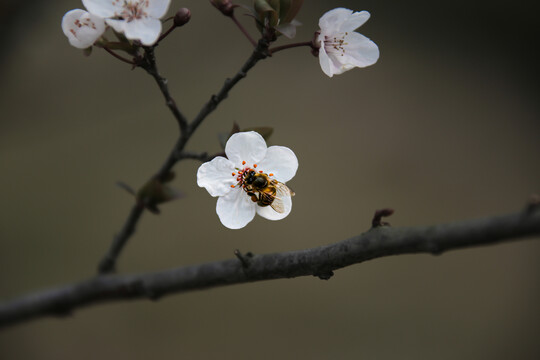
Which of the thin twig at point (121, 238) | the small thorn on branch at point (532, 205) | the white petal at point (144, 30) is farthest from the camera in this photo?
the thin twig at point (121, 238)

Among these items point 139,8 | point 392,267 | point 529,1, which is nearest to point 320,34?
point 139,8

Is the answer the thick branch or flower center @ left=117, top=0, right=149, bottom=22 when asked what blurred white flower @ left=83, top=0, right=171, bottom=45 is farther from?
the thick branch

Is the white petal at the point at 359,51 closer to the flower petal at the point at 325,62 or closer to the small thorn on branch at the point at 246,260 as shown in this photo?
the flower petal at the point at 325,62

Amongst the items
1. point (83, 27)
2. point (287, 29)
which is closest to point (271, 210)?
point (287, 29)

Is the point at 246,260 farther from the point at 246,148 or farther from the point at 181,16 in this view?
the point at 181,16

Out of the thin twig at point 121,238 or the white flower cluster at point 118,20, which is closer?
the white flower cluster at point 118,20

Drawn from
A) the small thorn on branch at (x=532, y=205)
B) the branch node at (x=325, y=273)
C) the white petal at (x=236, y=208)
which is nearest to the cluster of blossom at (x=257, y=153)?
the white petal at (x=236, y=208)
